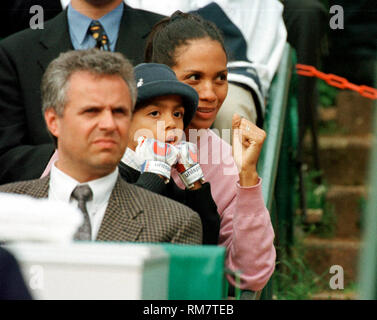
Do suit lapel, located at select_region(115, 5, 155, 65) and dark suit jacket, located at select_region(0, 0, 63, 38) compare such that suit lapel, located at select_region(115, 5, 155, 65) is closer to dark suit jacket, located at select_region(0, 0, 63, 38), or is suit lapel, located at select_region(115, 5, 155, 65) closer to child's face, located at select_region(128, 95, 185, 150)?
dark suit jacket, located at select_region(0, 0, 63, 38)

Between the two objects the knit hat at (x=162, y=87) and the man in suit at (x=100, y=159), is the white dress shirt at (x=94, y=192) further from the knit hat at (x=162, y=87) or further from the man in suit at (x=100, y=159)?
the knit hat at (x=162, y=87)

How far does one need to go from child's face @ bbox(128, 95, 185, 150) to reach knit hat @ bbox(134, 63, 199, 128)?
3cm

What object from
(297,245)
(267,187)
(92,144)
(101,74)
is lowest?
(297,245)

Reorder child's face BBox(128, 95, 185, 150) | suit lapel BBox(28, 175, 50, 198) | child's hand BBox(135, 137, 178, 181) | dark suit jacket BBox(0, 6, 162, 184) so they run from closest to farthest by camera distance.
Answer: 1. suit lapel BBox(28, 175, 50, 198)
2. child's hand BBox(135, 137, 178, 181)
3. child's face BBox(128, 95, 185, 150)
4. dark suit jacket BBox(0, 6, 162, 184)

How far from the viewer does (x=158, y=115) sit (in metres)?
2.97

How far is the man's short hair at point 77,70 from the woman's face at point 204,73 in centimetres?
77

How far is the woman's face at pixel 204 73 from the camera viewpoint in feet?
10.9

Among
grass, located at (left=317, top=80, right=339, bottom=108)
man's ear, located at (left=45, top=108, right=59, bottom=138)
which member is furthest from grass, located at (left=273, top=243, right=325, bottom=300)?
man's ear, located at (left=45, top=108, right=59, bottom=138)

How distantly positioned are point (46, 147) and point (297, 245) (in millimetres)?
2572

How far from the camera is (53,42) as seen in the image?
3943 mm

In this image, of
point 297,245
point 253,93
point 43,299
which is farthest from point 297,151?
point 43,299

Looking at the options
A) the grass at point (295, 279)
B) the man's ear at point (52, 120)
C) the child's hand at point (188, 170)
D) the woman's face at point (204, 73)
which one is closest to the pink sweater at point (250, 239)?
the child's hand at point (188, 170)

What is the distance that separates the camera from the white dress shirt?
2.49 metres

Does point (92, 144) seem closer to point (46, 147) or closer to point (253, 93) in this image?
point (46, 147)
